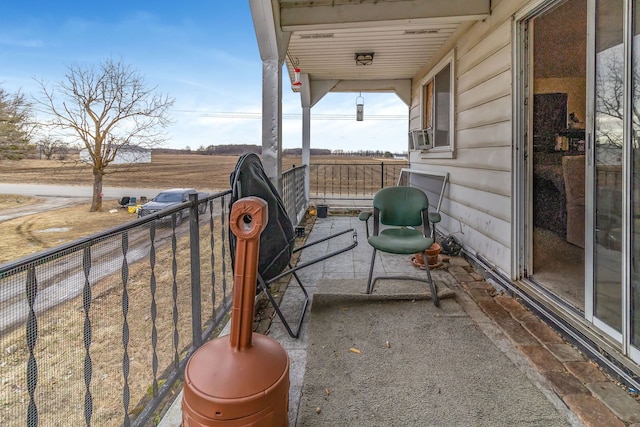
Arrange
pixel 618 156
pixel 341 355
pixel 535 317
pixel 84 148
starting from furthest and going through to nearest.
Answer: pixel 84 148 → pixel 535 317 → pixel 341 355 → pixel 618 156

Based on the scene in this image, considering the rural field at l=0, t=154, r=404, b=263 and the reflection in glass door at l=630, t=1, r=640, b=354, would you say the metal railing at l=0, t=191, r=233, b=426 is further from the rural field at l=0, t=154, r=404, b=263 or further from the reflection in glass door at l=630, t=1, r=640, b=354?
the reflection in glass door at l=630, t=1, r=640, b=354

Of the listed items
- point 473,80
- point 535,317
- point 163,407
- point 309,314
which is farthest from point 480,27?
point 163,407

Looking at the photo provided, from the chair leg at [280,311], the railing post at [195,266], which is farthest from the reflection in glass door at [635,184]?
the railing post at [195,266]

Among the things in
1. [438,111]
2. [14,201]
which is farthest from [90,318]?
[14,201]

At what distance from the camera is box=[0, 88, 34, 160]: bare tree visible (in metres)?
16.8

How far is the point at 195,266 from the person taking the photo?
5.71 ft

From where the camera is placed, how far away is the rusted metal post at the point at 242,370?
994 millimetres

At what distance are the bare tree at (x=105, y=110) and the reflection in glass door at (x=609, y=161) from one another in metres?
20.1

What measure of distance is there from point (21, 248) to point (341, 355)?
14.6 m

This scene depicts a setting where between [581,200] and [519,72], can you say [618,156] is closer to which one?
[581,200]

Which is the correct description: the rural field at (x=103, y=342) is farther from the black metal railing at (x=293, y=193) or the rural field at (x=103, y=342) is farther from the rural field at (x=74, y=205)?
the black metal railing at (x=293, y=193)

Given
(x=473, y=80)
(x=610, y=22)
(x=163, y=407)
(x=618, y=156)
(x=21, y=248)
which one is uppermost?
(x=473, y=80)

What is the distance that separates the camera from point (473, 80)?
10.9 feet

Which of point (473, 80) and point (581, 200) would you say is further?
point (473, 80)
